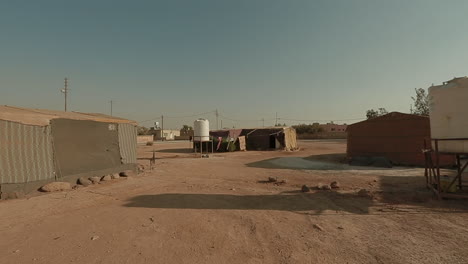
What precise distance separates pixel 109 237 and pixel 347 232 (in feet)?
16.1

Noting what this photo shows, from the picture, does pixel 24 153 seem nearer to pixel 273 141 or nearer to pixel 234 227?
pixel 234 227

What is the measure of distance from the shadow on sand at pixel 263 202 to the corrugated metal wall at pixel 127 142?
5.80 m

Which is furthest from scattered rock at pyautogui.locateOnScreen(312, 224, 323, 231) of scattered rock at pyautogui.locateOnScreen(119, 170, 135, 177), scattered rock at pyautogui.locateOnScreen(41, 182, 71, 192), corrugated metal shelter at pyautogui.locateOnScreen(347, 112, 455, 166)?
corrugated metal shelter at pyautogui.locateOnScreen(347, 112, 455, 166)

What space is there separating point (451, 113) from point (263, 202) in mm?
6625

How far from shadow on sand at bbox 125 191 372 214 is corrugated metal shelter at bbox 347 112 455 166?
11.3m

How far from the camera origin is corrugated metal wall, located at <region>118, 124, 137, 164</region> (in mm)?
13742

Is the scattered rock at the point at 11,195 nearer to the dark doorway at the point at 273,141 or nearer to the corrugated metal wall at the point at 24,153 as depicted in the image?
the corrugated metal wall at the point at 24,153

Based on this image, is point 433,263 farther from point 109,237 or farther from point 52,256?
point 52,256

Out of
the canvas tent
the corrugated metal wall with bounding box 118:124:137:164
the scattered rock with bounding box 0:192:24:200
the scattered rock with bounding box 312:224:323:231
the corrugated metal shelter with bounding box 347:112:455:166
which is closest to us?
the scattered rock with bounding box 312:224:323:231

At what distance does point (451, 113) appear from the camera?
8.09 m

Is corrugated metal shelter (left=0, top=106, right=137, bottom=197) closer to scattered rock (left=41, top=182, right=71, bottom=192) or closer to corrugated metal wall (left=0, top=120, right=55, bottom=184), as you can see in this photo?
corrugated metal wall (left=0, top=120, right=55, bottom=184)

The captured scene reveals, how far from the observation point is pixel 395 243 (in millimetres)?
4742

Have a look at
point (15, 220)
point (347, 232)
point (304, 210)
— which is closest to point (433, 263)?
point (347, 232)

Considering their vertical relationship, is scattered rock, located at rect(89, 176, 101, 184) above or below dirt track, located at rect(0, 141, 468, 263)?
above
